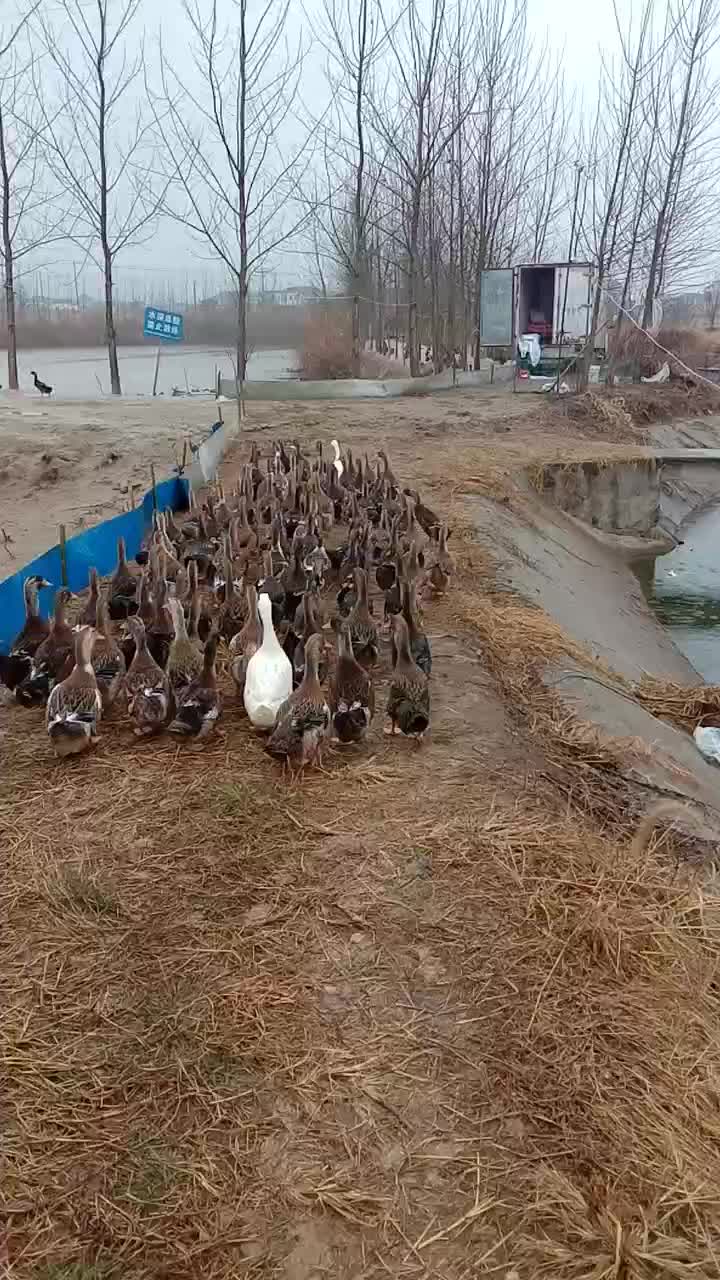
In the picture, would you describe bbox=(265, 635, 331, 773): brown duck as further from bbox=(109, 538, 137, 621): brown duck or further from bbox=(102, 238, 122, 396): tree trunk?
bbox=(102, 238, 122, 396): tree trunk

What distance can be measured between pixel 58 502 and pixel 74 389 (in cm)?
1291

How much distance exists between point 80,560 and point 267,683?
11.3ft

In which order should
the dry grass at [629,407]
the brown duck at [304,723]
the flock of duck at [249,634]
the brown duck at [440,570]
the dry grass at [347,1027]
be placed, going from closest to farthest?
the dry grass at [347,1027] < the brown duck at [304,723] < the flock of duck at [249,634] < the brown duck at [440,570] < the dry grass at [629,407]

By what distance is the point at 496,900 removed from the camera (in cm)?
377

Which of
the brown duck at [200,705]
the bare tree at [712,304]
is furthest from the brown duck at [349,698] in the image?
the bare tree at [712,304]

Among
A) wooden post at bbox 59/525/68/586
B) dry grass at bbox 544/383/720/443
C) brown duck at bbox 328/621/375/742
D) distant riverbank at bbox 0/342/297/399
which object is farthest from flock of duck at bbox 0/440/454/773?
distant riverbank at bbox 0/342/297/399

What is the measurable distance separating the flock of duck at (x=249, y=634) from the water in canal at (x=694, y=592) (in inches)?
194

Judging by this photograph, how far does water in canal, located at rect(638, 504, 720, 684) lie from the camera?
1212cm

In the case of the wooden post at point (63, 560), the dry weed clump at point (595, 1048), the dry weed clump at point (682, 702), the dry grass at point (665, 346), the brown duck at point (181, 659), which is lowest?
the dry weed clump at point (682, 702)

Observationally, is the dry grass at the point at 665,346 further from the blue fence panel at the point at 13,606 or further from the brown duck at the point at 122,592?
the blue fence panel at the point at 13,606

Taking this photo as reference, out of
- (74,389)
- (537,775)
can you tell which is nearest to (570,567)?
(537,775)

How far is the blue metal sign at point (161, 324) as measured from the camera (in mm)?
16641

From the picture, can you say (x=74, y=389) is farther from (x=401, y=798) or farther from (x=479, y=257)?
(x=401, y=798)

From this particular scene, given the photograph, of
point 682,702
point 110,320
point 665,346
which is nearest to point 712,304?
point 665,346
